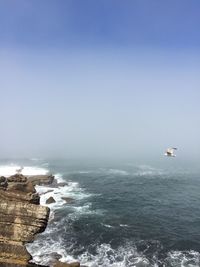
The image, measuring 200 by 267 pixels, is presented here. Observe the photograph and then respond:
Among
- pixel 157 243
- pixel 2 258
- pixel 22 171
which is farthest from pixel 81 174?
pixel 2 258

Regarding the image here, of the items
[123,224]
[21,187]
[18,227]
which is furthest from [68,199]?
[18,227]

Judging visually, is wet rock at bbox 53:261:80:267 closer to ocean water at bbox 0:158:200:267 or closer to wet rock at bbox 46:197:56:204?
ocean water at bbox 0:158:200:267

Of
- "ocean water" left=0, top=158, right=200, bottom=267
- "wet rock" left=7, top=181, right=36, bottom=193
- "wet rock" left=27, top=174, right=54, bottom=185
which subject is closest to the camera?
"ocean water" left=0, top=158, right=200, bottom=267

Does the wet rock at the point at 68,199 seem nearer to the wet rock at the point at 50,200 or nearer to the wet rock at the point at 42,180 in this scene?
the wet rock at the point at 50,200

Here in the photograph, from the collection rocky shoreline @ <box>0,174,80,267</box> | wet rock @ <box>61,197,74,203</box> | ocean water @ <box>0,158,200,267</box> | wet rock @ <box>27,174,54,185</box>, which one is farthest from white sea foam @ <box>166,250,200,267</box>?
wet rock @ <box>27,174,54,185</box>

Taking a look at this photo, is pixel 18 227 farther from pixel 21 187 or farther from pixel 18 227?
pixel 21 187

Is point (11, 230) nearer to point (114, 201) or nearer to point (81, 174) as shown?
point (114, 201)

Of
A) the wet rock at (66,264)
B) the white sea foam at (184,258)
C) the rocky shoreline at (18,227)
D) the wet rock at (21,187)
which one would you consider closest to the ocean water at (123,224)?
the white sea foam at (184,258)

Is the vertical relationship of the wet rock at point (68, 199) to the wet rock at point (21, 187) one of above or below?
below

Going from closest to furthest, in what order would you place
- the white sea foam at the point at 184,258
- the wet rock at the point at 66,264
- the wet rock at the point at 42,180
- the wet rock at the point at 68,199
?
1. the wet rock at the point at 66,264
2. the white sea foam at the point at 184,258
3. the wet rock at the point at 68,199
4. the wet rock at the point at 42,180
